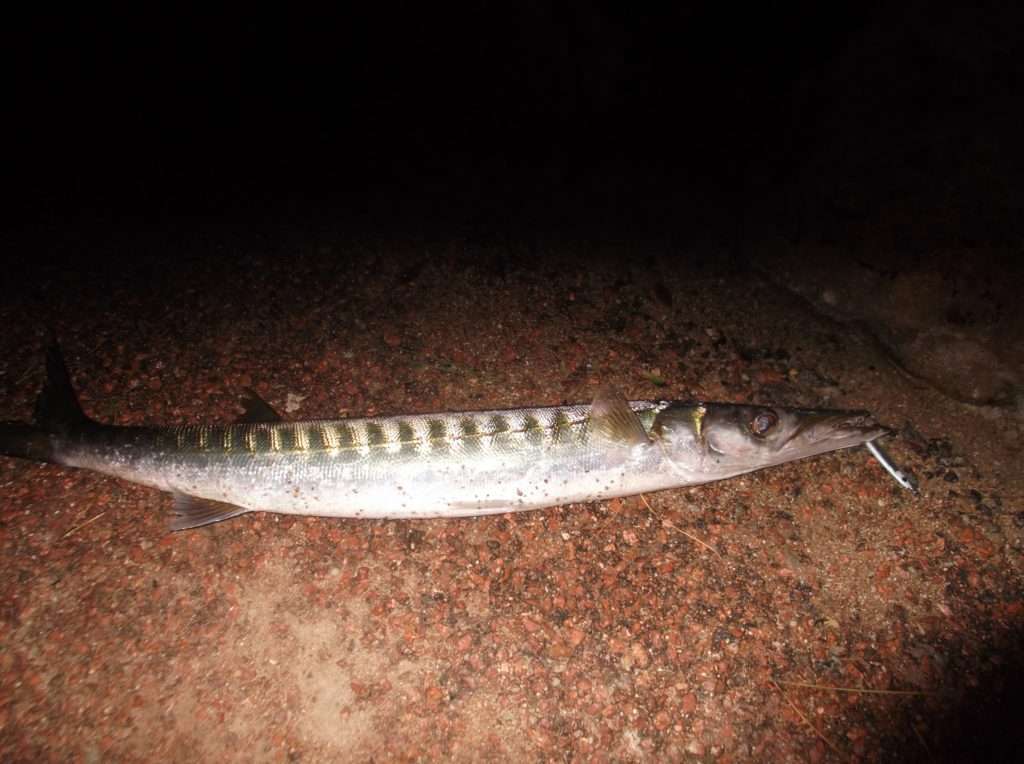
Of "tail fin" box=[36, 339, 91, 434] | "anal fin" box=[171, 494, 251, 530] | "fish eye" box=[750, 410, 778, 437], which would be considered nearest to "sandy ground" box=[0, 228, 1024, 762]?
"anal fin" box=[171, 494, 251, 530]

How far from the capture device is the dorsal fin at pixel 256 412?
3.16 meters

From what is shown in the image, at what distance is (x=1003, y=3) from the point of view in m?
3.85

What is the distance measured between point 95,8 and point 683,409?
7779mm

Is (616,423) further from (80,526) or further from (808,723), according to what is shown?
(80,526)

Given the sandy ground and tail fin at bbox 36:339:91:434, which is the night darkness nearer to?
the sandy ground

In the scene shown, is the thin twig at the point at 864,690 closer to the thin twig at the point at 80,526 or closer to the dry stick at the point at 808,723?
the dry stick at the point at 808,723

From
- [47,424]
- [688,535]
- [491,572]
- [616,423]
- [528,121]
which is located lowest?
[491,572]

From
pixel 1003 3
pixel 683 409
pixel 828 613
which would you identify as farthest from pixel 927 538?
pixel 1003 3

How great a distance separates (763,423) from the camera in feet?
10.5

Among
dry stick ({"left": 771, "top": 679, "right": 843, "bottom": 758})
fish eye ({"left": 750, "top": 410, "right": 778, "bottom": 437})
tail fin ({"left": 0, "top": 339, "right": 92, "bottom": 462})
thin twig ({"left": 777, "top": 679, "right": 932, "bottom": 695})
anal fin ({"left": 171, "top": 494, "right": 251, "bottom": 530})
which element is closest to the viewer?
dry stick ({"left": 771, "top": 679, "right": 843, "bottom": 758})

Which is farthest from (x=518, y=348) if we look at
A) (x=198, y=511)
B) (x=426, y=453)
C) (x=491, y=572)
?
(x=198, y=511)

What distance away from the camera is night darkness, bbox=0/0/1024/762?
2674 millimetres

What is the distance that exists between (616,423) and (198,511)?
2.55 m

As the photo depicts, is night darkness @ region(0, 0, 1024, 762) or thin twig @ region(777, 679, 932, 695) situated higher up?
night darkness @ region(0, 0, 1024, 762)
